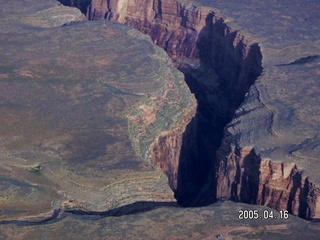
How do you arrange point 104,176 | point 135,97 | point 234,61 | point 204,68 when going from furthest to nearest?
point 204,68 < point 234,61 < point 135,97 < point 104,176

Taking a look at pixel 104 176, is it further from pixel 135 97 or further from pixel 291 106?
pixel 291 106

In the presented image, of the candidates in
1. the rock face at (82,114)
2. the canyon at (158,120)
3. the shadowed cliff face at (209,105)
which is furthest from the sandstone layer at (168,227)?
the shadowed cliff face at (209,105)

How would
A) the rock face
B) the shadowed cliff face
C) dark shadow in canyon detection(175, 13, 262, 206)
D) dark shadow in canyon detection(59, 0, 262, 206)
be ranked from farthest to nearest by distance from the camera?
1. dark shadow in canyon detection(59, 0, 262, 206)
2. dark shadow in canyon detection(175, 13, 262, 206)
3. the shadowed cliff face
4. the rock face

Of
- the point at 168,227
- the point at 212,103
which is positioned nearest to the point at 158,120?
the point at 212,103

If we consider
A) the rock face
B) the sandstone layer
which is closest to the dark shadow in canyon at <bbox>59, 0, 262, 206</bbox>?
the rock face

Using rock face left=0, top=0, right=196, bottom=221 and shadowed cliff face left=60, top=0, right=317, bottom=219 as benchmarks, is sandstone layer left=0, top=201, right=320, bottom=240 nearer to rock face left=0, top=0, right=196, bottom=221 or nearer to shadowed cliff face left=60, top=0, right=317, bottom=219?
rock face left=0, top=0, right=196, bottom=221

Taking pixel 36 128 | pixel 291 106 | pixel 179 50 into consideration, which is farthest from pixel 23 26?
pixel 291 106
